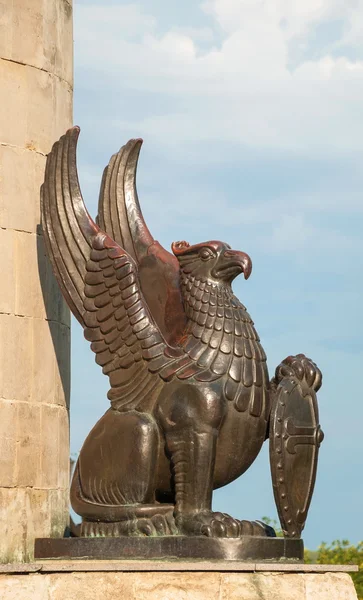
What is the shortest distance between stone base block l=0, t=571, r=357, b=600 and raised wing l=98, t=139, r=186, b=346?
5.31 ft

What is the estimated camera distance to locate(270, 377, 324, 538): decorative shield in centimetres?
672

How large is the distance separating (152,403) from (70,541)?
0.88 metres

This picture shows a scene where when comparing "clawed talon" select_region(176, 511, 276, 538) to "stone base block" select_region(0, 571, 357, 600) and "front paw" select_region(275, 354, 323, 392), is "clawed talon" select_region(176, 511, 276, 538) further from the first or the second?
"front paw" select_region(275, 354, 323, 392)

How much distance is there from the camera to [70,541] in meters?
6.66

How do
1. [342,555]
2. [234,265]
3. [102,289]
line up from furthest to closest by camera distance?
[342,555]
[102,289]
[234,265]

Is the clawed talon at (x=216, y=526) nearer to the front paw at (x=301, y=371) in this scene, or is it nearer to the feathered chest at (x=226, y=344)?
the feathered chest at (x=226, y=344)

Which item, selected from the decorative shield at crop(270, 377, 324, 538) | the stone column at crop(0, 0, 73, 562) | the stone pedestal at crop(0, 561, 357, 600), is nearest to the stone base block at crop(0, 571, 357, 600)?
the stone pedestal at crop(0, 561, 357, 600)

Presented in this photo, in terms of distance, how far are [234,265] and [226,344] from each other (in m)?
0.45

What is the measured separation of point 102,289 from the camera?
697 cm

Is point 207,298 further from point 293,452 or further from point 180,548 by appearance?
point 180,548

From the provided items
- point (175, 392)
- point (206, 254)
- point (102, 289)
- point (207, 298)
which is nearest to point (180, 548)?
point (175, 392)

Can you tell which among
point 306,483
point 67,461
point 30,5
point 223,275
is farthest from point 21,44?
point 306,483

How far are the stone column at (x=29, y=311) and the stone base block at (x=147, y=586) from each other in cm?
85

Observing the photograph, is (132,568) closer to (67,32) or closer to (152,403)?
(152,403)
